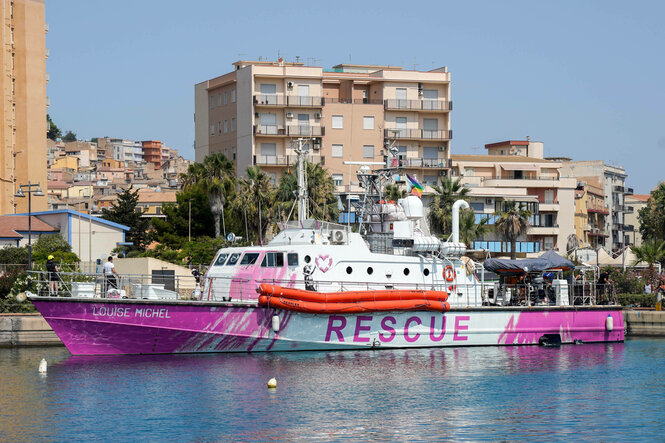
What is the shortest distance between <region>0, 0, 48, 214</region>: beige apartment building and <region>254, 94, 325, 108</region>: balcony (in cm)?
1698

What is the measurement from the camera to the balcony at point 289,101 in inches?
2857

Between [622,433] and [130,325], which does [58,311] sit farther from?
[622,433]

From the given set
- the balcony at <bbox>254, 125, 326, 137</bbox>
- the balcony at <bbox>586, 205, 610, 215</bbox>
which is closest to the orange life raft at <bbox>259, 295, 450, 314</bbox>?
the balcony at <bbox>254, 125, 326, 137</bbox>

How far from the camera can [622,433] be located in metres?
21.2

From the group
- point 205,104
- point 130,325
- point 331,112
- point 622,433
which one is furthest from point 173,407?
point 205,104

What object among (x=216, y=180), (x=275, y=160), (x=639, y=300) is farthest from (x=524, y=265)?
(x=275, y=160)

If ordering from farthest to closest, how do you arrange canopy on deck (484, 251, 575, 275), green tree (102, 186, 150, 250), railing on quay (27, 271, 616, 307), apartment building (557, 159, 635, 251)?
apartment building (557, 159, 635, 251)
green tree (102, 186, 150, 250)
canopy on deck (484, 251, 575, 275)
railing on quay (27, 271, 616, 307)

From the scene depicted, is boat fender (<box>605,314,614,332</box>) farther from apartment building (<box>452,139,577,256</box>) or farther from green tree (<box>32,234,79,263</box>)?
apartment building (<box>452,139,577,256</box>)

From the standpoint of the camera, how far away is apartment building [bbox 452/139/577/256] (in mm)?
75562

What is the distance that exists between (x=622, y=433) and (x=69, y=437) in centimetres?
1164

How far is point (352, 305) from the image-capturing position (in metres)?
30.7

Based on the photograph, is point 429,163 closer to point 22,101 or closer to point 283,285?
point 22,101

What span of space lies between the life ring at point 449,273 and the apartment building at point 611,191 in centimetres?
6699

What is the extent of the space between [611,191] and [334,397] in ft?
270
